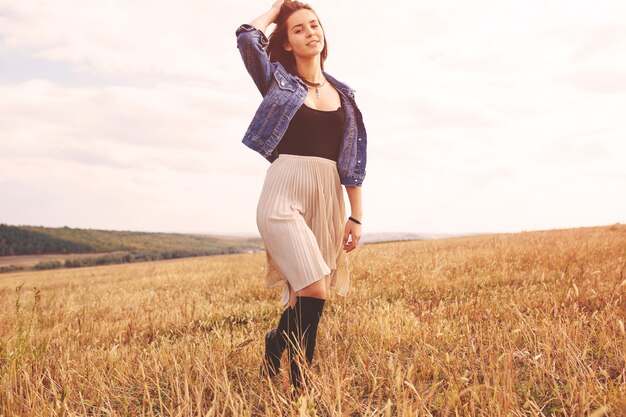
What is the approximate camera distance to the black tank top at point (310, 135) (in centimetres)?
301

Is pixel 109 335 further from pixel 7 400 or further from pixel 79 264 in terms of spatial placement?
pixel 79 264

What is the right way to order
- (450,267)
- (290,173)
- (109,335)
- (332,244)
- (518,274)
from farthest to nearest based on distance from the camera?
(450,267) < (518,274) < (109,335) < (332,244) < (290,173)

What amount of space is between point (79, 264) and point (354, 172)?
9848cm

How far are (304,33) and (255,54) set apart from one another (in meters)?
0.44

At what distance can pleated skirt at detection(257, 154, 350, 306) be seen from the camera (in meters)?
2.62

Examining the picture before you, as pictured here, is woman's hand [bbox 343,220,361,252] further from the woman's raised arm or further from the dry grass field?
the woman's raised arm

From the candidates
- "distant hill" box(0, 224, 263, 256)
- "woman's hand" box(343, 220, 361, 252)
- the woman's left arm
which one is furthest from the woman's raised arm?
"distant hill" box(0, 224, 263, 256)

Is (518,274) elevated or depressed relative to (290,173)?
depressed

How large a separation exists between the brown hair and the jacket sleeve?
0.28 m

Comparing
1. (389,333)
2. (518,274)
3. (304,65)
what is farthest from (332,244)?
(518,274)

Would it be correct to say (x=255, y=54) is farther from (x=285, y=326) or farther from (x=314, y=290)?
(x=285, y=326)

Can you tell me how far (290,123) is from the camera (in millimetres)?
3037

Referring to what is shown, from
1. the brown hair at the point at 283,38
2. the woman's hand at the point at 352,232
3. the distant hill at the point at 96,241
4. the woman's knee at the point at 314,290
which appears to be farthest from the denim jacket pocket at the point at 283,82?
the distant hill at the point at 96,241

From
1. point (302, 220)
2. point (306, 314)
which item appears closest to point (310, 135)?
point (302, 220)
